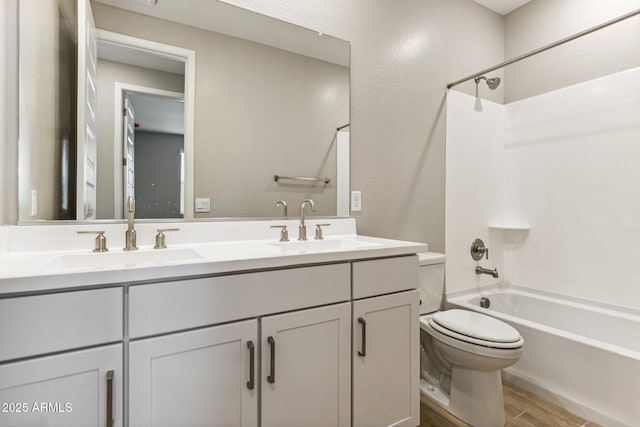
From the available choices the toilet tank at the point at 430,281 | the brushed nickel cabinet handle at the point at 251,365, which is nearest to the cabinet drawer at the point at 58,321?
the brushed nickel cabinet handle at the point at 251,365

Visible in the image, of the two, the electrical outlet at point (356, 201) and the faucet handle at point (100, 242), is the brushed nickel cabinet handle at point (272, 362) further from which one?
the electrical outlet at point (356, 201)

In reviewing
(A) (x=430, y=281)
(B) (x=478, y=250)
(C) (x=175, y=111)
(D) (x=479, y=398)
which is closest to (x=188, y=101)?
(C) (x=175, y=111)

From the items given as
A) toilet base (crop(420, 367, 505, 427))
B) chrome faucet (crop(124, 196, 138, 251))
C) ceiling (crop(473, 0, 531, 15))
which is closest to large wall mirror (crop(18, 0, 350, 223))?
chrome faucet (crop(124, 196, 138, 251))

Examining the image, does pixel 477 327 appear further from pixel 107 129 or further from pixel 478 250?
pixel 107 129

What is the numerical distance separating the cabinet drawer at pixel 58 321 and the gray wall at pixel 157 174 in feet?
2.05

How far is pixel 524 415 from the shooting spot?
1.68m

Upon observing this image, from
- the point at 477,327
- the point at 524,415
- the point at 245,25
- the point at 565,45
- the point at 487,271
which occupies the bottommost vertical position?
the point at 524,415

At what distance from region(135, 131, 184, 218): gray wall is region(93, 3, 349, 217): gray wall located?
98 millimetres

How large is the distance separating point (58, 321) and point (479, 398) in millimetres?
1724

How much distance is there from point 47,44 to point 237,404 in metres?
1.47

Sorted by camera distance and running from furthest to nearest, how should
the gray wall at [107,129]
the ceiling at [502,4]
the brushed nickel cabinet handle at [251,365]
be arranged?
the ceiling at [502,4] < the gray wall at [107,129] < the brushed nickel cabinet handle at [251,365]

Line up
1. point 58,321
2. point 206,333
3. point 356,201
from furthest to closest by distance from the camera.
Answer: point 356,201 → point 206,333 → point 58,321

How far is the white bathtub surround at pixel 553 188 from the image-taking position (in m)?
2.03

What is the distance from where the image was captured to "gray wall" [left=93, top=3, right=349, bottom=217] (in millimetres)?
1521
